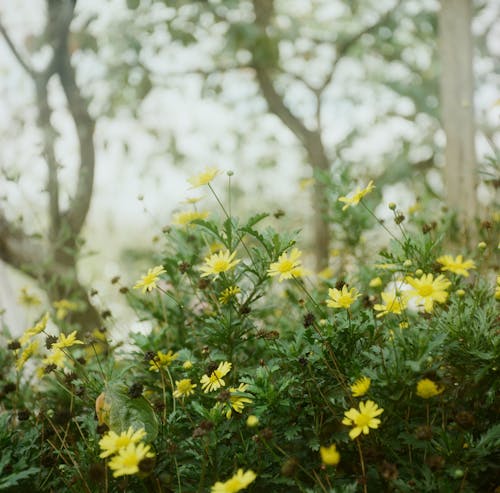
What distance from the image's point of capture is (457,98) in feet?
9.25

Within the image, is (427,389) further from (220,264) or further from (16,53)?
(16,53)

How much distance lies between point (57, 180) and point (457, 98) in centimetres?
288

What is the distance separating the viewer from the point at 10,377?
1936 millimetres

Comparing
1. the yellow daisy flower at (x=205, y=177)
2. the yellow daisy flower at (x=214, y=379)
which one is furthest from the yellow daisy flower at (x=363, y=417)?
the yellow daisy flower at (x=205, y=177)

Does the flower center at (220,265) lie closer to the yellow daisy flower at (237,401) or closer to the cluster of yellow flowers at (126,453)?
the yellow daisy flower at (237,401)

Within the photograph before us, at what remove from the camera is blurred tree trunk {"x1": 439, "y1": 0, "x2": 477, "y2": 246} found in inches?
108

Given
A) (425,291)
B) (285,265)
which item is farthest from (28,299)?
(425,291)

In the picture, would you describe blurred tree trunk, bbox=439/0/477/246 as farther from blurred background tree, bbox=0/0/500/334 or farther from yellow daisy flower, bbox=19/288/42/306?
yellow daisy flower, bbox=19/288/42/306

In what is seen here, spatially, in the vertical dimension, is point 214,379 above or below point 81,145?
below

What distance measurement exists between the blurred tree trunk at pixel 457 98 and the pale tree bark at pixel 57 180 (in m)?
2.63

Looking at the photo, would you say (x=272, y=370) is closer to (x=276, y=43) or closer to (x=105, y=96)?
(x=276, y=43)

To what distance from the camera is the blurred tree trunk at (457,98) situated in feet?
8.99

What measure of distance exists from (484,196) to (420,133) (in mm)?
2306

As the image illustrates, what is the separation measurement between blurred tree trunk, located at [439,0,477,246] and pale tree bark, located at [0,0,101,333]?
263 centimetres
